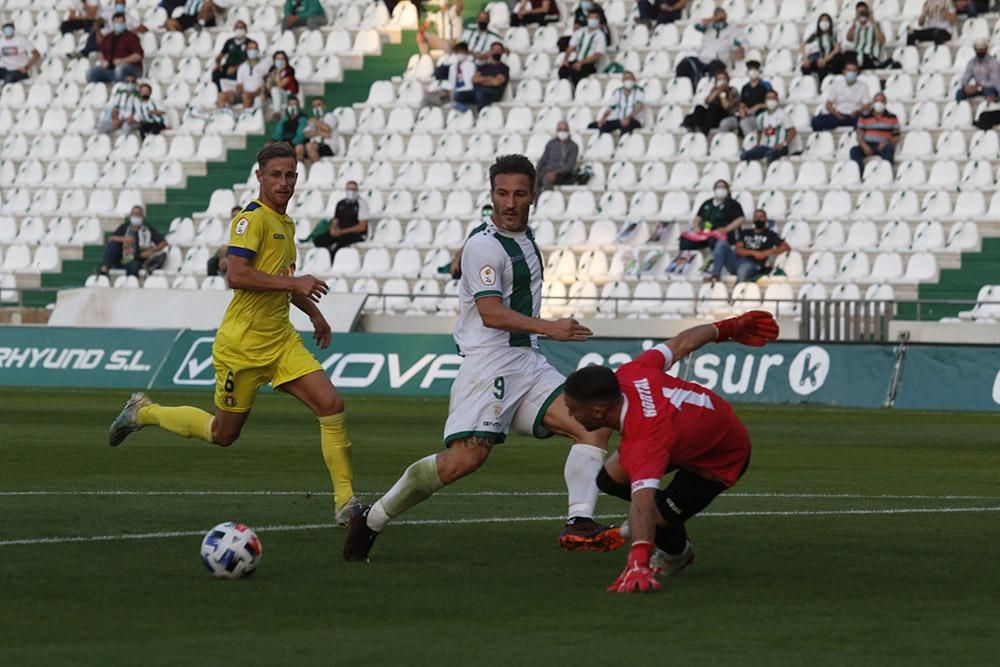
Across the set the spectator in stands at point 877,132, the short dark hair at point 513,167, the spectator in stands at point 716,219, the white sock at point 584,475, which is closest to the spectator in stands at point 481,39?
the spectator in stands at point 716,219

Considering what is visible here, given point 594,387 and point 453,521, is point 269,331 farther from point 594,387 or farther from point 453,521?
point 594,387

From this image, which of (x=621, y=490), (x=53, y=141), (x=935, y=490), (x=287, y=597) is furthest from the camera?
(x=53, y=141)

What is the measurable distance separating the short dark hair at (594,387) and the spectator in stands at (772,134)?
22.7 metres

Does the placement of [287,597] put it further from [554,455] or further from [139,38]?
[139,38]

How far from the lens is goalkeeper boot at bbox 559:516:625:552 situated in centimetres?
955

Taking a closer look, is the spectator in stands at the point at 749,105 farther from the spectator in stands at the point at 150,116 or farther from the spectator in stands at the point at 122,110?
the spectator in stands at the point at 122,110

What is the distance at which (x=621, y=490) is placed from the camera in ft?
29.3

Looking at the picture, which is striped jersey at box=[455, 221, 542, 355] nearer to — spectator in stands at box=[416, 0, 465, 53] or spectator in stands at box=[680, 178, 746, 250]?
spectator in stands at box=[680, 178, 746, 250]

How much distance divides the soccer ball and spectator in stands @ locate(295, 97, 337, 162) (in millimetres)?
26175

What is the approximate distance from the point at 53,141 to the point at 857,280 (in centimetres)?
1659

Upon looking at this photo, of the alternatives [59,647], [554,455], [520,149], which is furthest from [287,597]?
[520,149]

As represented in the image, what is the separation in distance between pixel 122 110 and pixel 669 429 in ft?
99.5

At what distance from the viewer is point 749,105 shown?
3064cm

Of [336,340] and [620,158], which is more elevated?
[620,158]
